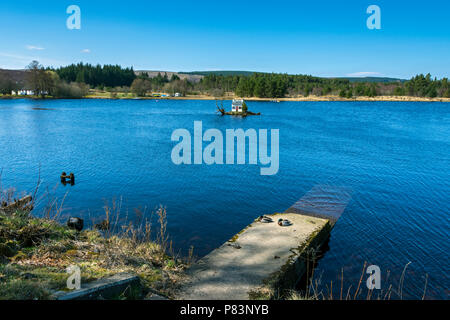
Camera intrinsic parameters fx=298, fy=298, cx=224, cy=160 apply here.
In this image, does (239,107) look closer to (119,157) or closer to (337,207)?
(119,157)

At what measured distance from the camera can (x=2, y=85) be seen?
378 feet

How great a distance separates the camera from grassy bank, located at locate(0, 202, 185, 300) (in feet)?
20.7

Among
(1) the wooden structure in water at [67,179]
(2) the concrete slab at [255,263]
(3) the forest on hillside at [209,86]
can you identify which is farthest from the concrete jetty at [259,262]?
(3) the forest on hillside at [209,86]

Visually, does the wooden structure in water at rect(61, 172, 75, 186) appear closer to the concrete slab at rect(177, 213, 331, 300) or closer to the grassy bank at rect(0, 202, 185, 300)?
the grassy bank at rect(0, 202, 185, 300)

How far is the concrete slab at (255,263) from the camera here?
8.17m

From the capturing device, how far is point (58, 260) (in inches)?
328

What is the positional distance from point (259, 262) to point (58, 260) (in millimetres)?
6029

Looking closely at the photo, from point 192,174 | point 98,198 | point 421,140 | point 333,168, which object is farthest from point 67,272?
point 421,140

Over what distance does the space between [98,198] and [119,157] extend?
1202 centimetres

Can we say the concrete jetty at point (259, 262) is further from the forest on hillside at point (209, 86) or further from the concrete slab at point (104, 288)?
the forest on hillside at point (209, 86)

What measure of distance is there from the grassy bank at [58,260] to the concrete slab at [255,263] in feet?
2.85

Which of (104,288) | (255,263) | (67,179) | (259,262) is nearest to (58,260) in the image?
(104,288)

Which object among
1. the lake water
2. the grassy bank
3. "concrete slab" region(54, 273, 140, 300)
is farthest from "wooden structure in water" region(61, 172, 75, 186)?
"concrete slab" region(54, 273, 140, 300)

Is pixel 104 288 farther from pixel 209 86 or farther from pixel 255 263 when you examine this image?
pixel 209 86
